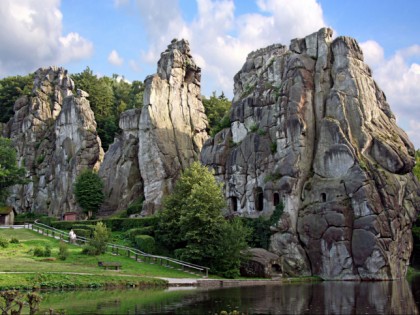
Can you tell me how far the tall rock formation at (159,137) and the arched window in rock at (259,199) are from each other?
52.5 feet

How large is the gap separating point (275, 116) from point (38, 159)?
50.9 m

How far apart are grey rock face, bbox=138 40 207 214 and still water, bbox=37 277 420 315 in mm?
37208

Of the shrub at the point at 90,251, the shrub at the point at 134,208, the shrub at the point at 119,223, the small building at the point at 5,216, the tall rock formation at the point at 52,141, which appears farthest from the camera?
the tall rock formation at the point at 52,141

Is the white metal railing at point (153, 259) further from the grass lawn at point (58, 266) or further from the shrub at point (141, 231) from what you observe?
the shrub at point (141, 231)

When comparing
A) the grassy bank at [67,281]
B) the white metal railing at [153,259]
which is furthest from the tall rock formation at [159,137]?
the grassy bank at [67,281]

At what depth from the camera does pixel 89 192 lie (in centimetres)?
7612

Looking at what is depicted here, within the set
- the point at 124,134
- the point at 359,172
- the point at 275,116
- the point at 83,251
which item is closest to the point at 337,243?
the point at 359,172

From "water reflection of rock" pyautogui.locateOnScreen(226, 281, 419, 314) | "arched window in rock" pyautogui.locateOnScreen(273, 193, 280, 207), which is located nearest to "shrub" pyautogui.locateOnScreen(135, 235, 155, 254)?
"arched window in rock" pyautogui.locateOnScreen(273, 193, 280, 207)

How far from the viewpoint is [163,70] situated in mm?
82000

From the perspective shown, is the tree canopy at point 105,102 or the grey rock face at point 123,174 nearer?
the grey rock face at point 123,174

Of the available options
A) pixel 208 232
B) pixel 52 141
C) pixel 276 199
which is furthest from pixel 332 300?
pixel 52 141

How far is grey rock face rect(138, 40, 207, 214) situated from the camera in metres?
73.8

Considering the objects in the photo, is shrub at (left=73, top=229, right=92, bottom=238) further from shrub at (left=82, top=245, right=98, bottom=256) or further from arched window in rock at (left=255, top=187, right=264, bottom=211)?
arched window in rock at (left=255, top=187, right=264, bottom=211)

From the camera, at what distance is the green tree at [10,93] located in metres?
111
